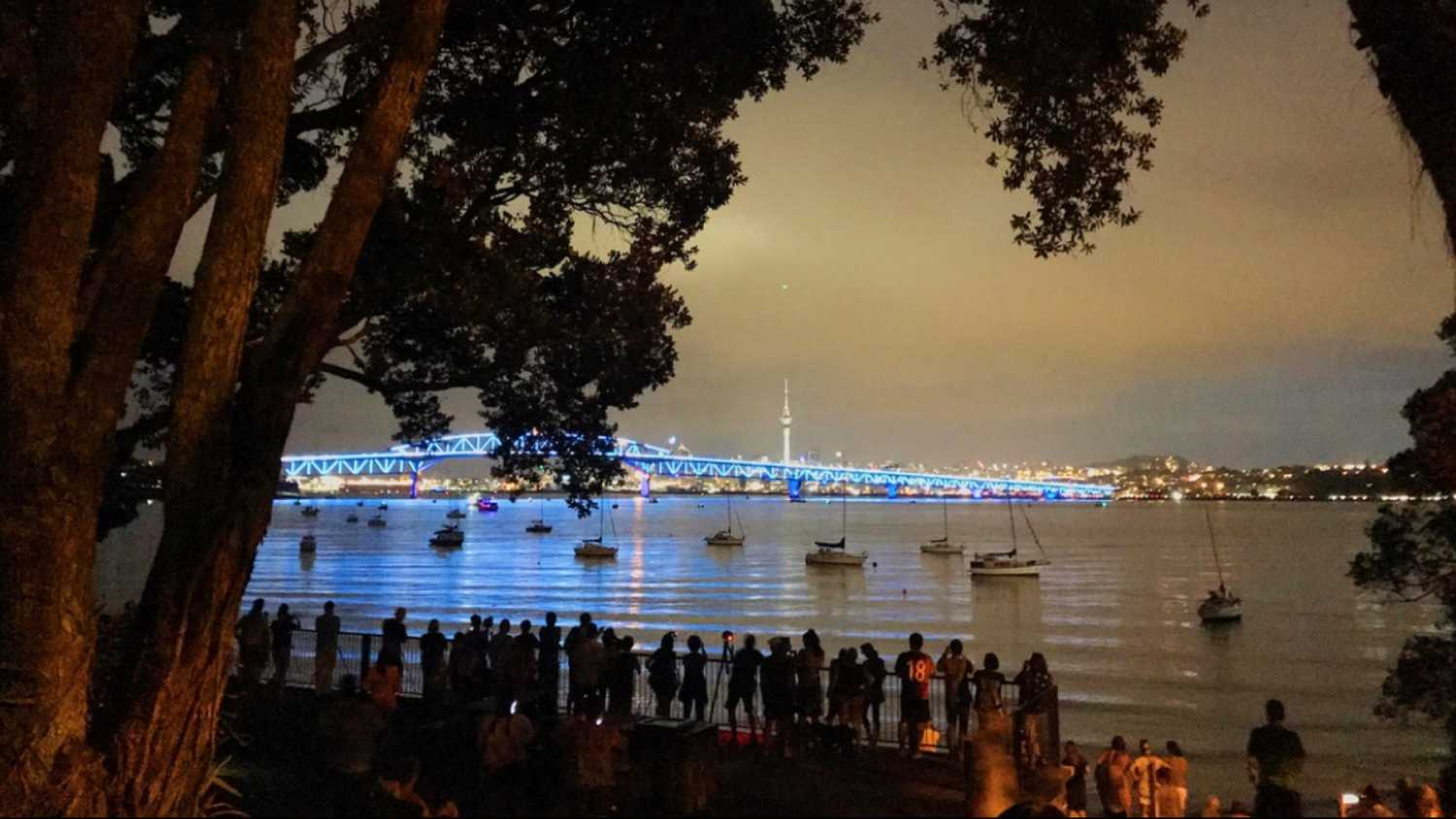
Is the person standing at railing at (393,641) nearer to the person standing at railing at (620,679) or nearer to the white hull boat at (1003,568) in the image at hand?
the person standing at railing at (620,679)

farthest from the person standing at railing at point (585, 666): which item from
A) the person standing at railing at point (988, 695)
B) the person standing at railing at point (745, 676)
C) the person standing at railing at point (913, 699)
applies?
the person standing at railing at point (988, 695)

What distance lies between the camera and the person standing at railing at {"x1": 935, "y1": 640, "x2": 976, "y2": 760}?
32.2ft

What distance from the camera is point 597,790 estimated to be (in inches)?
300

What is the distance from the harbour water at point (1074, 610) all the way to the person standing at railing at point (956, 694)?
6.80 metres

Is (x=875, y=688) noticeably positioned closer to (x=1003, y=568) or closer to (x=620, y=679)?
(x=620, y=679)

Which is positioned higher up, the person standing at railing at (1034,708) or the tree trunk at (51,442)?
the tree trunk at (51,442)

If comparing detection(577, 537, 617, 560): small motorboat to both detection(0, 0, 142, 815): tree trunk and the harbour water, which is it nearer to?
the harbour water

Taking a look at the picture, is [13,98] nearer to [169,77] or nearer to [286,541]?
[169,77]

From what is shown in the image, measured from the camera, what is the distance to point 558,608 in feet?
139

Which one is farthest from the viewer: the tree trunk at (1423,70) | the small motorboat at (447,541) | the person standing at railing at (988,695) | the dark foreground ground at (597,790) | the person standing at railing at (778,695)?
the small motorboat at (447,541)

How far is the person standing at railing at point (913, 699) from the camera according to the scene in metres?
9.86

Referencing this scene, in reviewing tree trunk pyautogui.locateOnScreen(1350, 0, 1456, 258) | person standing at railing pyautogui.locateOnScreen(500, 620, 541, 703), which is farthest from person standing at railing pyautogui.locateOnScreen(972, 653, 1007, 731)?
tree trunk pyautogui.locateOnScreen(1350, 0, 1456, 258)

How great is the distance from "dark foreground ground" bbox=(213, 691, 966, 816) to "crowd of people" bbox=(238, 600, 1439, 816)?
0.71ft

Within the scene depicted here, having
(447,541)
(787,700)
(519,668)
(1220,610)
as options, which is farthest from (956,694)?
(447,541)
